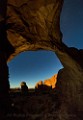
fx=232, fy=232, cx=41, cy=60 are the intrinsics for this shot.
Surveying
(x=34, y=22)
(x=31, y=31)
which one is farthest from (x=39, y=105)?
(x=34, y=22)

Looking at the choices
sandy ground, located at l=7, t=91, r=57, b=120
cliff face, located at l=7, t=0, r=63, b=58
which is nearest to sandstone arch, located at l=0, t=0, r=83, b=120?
cliff face, located at l=7, t=0, r=63, b=58

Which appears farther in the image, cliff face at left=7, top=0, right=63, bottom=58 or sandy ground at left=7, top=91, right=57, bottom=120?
sandy ground at left=7, top=91, right=57, bottom=120

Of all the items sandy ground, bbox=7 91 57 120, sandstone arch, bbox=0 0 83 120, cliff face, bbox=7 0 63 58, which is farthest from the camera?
sandy ground, bbox=7 91 57 120

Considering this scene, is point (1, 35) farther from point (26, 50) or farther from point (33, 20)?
point (26, 50)

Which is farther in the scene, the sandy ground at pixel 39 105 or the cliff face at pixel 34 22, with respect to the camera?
the sandy ground at pixel 39 105

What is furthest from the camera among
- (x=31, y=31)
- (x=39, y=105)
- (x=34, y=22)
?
(x=39, y=105)

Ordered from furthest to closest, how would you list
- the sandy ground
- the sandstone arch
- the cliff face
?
the sandy ground < the cliff face < the sandstone arch

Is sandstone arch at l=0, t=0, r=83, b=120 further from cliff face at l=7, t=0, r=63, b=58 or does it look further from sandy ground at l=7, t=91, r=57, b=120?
sandy ground at l=7, t=91, r=57, b=120

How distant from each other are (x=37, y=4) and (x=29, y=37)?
2289 millimetres

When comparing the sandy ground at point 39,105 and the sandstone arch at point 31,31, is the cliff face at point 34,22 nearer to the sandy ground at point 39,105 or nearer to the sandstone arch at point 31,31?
the sandstone arch at point 31,31

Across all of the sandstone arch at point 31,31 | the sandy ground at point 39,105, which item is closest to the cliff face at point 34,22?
the sandstone arch at point 31,31

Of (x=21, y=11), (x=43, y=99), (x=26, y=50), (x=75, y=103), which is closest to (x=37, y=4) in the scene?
(x=21, y=11)

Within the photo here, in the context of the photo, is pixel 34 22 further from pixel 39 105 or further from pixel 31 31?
pixel 39 105

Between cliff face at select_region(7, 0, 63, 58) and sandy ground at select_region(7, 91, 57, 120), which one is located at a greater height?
cliff face at select_region(7, 0, 63, 58)
